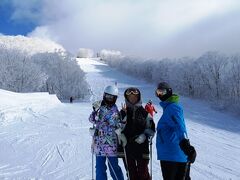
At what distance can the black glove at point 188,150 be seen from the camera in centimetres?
449

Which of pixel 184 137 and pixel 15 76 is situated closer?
pixel 184 137

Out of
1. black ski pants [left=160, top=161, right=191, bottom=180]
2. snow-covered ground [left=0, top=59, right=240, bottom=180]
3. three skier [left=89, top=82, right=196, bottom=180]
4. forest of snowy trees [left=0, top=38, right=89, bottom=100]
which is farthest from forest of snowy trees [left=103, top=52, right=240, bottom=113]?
black ski pants [left=160, top=161, right=191, bottom=180]

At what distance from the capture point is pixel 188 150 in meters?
4.51

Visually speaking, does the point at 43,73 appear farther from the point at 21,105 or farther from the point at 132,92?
the point at 132,92

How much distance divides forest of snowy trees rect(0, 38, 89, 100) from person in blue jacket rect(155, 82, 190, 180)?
45026 mm

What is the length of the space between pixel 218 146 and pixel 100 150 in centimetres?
980

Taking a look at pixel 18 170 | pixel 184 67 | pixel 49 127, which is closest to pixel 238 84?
pixel 184 67

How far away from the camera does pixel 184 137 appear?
4.69 metres

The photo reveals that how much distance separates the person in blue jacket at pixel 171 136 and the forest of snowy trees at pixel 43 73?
1773 inches

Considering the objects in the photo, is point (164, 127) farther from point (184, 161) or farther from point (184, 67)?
point (184, 67)

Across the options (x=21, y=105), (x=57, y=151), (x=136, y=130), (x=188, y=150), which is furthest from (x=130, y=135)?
(x=21, y=105)

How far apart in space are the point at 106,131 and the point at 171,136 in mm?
1304

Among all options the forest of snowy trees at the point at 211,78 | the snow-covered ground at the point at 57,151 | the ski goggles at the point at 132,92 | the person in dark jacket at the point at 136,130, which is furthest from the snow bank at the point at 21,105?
the forest of snowy trees at the point at 211,78

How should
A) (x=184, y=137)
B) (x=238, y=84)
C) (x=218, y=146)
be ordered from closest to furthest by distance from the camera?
(x=184, y=137) < (x=218, y=146) < (x=238, y=84)
